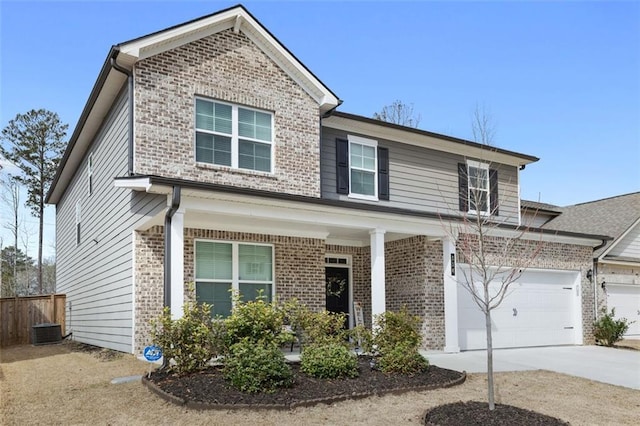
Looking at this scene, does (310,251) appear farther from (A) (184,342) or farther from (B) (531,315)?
(B) (531,315)

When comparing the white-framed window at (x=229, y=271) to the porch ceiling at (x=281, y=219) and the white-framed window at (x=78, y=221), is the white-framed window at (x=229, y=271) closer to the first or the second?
the porch ceiling at (x=281, y=219)

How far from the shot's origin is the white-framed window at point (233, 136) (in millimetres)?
11633

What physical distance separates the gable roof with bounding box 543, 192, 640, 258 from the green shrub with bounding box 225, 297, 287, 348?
12.2 m

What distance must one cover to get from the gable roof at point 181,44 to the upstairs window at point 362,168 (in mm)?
1330

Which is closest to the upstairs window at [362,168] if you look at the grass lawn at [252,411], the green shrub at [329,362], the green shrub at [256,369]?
the green shrub at [329,362]

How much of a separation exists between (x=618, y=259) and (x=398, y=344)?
37.6ft

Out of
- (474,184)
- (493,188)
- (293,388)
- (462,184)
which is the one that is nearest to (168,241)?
(293,388)

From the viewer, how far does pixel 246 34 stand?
1250 cm

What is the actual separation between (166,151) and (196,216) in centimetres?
146

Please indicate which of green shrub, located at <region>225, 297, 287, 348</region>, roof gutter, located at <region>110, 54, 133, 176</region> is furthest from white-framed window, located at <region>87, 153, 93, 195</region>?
green shrub, located at <region>225, 297, 287, 348</region>

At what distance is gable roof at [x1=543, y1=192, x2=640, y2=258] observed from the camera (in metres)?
18.7

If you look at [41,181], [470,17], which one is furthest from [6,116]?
[470,17]

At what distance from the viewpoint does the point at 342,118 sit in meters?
13.9

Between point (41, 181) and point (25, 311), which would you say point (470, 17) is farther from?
point (41, 181)
